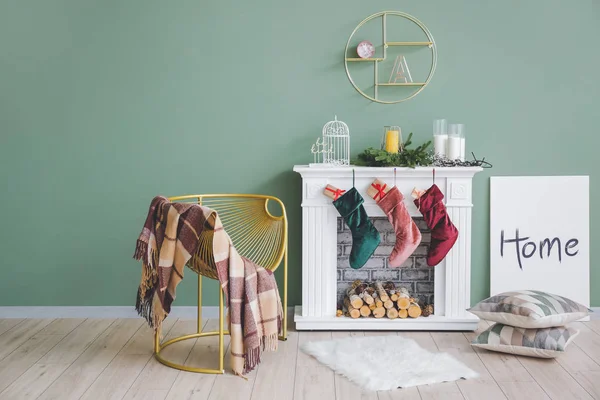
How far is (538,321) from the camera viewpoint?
118 inches

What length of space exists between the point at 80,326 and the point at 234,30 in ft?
6.05

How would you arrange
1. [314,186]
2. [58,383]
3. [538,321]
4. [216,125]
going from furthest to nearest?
[216,125] < [314,186] < [538,321] < [58,383]

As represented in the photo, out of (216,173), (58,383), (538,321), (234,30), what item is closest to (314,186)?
(216,173)

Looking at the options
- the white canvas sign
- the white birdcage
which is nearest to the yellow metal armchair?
the white birdcage

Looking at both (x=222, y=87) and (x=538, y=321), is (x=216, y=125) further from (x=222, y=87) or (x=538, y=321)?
(x=538, y=321)

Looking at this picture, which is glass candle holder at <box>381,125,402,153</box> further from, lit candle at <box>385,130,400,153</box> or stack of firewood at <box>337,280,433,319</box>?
stack of firewood at <box>337,280,433,319</box>

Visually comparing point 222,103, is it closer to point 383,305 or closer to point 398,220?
point 398,220

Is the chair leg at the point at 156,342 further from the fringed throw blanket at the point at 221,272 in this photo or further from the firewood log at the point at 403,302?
the firewood log at the point at 403,302

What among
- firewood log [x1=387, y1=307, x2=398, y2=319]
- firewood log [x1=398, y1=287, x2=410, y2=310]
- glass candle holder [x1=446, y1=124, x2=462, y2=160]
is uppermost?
glass candle holder [x1=446, y1=124, x2=462, y2=160]

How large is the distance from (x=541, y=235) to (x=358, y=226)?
1119 mm

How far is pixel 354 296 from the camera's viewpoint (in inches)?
141

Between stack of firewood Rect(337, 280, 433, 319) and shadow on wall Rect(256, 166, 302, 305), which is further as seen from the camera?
shadow on wall Rect(256, 166, 302, 305)

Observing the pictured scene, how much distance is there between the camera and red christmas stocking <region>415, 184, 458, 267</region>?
3418mm

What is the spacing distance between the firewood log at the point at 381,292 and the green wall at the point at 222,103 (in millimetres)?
484
